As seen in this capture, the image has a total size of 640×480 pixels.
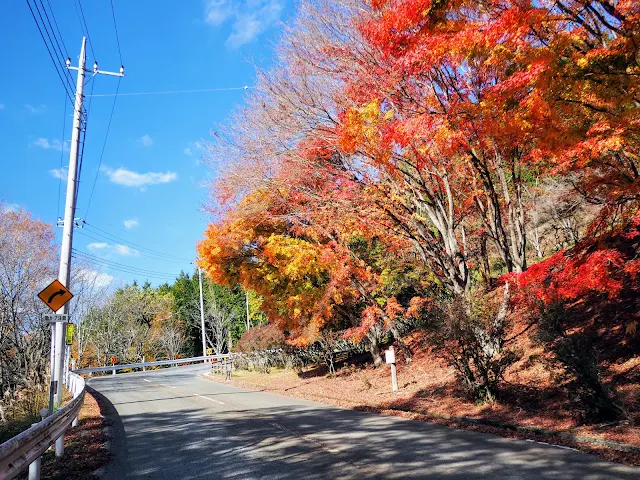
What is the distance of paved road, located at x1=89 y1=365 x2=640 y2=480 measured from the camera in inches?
209

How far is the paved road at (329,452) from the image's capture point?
209 inches

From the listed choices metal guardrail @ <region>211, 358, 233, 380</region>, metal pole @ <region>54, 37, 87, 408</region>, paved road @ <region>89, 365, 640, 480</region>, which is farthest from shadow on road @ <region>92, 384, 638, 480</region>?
metal guardrail @ <region>211, 358, 233, 380</region>

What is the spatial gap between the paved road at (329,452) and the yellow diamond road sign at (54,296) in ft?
9.35

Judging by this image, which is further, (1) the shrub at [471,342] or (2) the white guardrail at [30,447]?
(1) the shrub at [471,342]

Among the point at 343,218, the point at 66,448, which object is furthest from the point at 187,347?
the point at 66,448

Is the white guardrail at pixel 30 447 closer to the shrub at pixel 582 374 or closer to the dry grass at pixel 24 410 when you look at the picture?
the dry grass at pixel 24 410

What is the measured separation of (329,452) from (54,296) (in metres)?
5.87

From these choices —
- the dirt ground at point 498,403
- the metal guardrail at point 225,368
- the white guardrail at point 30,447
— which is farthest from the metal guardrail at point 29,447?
the metal guardrail at point 225,368

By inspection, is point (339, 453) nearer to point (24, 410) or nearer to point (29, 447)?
point (29, 447)

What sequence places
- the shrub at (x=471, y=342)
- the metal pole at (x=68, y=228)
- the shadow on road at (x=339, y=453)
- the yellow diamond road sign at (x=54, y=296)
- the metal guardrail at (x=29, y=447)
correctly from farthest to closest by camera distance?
the metal pole at (x=68, y=228) < the shrub at (x=471, y=342) < the yellow diamond road sign at (x=54, y=296) < the shadow on road at (x=339, y=453) < the metal guardrail at (x=29, y=447)

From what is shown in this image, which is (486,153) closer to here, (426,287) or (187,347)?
(426,287)

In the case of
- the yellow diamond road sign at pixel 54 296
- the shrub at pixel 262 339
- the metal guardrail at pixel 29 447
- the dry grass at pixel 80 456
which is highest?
the yellow diamond road sign at pixel 54 296

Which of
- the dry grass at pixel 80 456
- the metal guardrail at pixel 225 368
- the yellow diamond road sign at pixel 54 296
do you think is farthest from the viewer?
the metal guardrail at pixel 225 368

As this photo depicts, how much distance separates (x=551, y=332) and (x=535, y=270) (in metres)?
3.21
